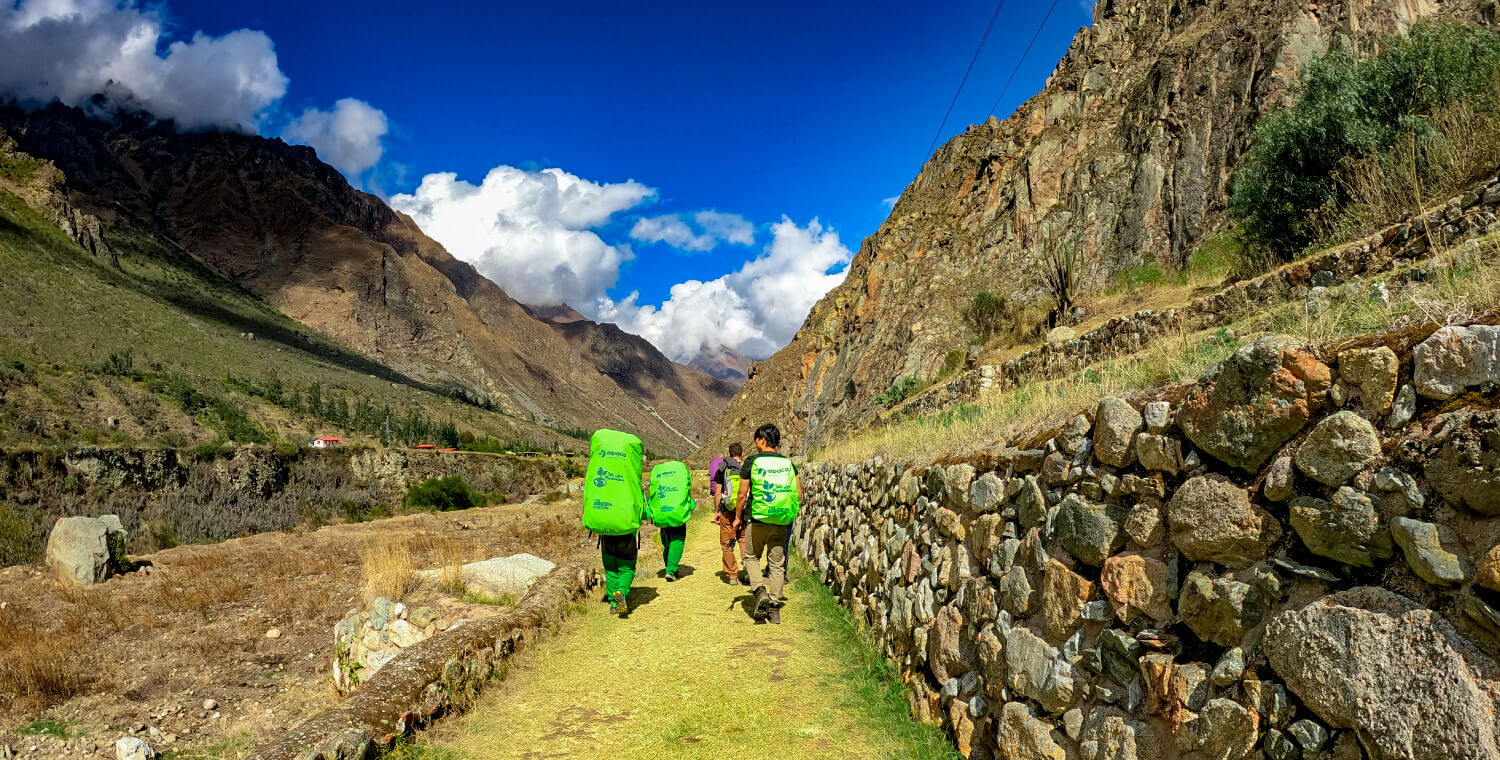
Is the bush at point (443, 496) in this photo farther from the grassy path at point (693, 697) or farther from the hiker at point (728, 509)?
the grassy path at point (693, 697)

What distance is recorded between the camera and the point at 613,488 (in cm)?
709

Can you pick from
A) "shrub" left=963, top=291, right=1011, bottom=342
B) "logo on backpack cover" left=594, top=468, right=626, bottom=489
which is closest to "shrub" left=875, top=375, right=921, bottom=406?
"shrub" left=963, top=291, right=1011, bottom=342

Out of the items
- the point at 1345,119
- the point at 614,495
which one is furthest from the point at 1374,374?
the point at 1345,119

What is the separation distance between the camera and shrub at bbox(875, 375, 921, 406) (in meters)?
23.1

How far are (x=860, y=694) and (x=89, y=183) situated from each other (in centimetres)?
18504

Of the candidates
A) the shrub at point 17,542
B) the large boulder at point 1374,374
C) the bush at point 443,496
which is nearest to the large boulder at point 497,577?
the large boulder at point 1374,374

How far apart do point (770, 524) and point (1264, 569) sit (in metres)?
5.18

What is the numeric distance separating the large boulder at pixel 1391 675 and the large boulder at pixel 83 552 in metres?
16.4

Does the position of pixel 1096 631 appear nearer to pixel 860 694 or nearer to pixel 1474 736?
pixel 1474 736

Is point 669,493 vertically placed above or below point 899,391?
below

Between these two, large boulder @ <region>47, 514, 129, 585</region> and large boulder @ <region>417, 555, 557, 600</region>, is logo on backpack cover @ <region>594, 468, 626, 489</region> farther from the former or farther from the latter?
large boulder @ <region>47, 514, 129, 585</region>

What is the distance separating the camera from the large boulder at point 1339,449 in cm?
198

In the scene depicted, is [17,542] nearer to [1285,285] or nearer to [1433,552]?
[1433,552]

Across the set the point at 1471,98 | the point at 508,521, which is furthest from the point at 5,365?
the point at 1471,98
